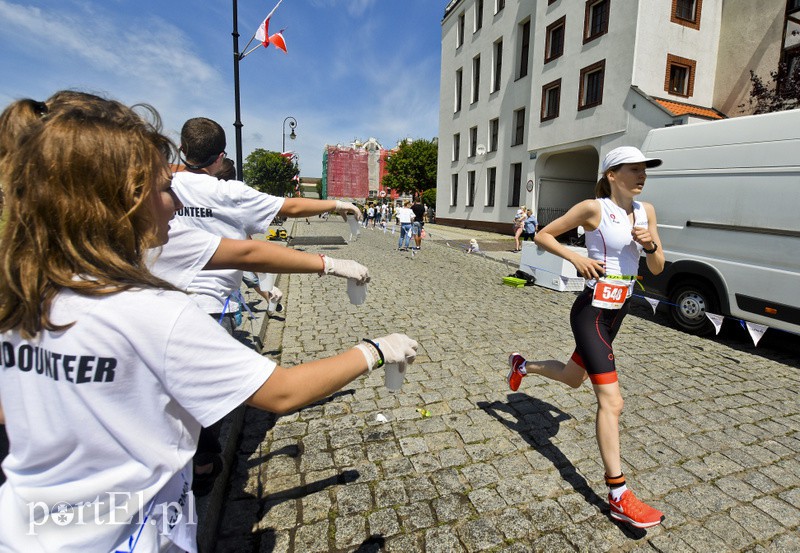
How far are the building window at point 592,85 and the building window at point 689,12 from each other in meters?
2.79

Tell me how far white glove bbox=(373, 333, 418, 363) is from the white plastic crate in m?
7.69

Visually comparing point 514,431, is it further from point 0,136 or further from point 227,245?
point 0,136

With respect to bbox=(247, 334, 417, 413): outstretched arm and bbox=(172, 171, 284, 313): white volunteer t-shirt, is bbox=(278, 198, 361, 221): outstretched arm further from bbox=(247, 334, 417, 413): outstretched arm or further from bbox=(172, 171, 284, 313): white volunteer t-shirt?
bbox=(247, 334, 417, 413): outstretched arm

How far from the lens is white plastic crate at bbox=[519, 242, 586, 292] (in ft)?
29.6

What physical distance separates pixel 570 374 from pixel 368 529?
174 centimetres

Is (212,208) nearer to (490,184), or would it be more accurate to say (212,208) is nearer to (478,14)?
(490,184)

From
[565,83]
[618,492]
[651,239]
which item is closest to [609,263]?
[651,239]

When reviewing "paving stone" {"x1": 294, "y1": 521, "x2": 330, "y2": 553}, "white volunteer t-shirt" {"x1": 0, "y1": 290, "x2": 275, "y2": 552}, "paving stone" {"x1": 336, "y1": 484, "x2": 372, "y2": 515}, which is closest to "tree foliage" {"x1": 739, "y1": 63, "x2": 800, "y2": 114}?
"paving stone" {"x1": 336, "y1": 484, "x2": 372, "y2": 515}

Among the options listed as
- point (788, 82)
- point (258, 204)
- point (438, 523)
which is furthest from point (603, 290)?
point (788, 82)

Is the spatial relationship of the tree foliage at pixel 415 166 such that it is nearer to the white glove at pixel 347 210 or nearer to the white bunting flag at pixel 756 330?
the white bunting flag at pixel 756 330

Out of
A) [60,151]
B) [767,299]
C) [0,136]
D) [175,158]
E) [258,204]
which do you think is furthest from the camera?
[767,299]

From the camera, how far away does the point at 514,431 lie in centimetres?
347

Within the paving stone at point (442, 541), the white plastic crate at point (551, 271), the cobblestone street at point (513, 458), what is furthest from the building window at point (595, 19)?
the paving stone at point (442, 541)

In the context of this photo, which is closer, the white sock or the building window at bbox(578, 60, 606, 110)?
the white sock
